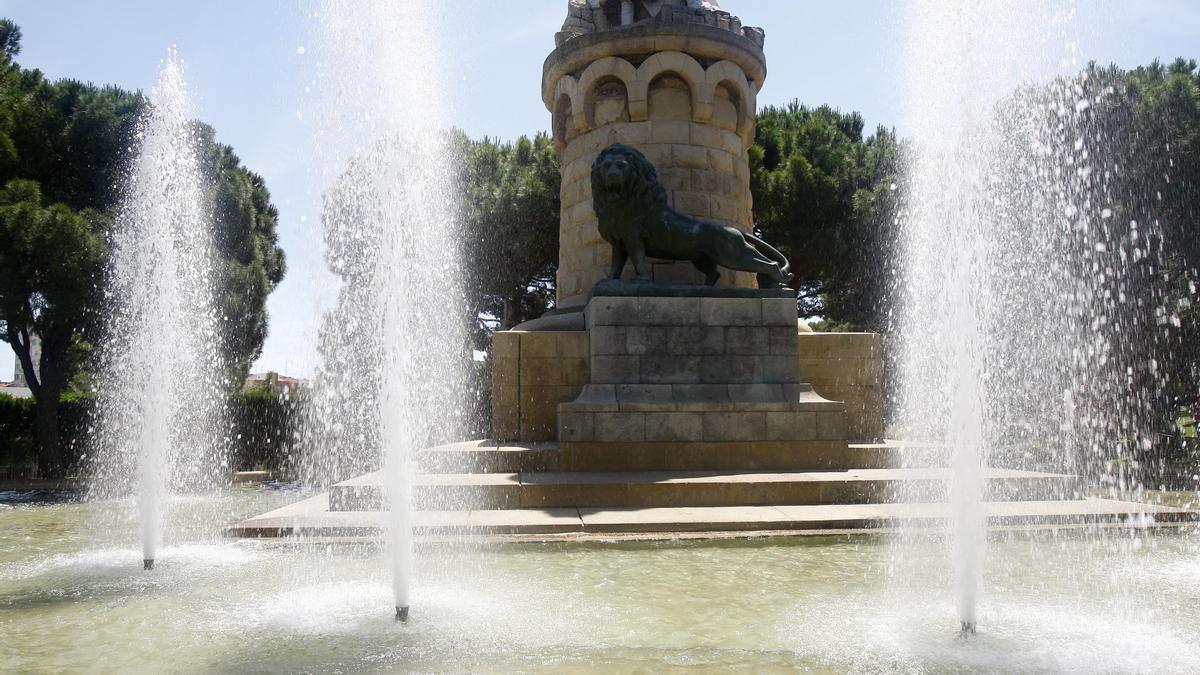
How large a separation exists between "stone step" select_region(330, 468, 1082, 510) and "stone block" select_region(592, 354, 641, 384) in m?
1.56

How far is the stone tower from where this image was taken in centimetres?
1179

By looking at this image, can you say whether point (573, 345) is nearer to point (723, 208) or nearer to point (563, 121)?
point (723, 208)

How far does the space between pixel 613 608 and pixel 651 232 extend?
6281 mm

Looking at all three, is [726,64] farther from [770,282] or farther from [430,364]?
[430,364]

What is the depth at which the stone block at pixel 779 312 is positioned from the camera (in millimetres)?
10156

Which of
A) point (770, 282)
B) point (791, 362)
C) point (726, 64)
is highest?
point (726, 64)

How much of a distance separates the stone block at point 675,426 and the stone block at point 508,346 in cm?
213

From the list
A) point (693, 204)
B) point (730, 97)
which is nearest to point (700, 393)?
point (693, 204)

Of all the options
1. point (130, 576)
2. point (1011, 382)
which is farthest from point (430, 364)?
point (130, 576)

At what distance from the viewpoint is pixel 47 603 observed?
502 centimetres

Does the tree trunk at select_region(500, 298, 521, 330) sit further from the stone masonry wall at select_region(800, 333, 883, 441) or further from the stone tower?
the stone masonry wall at select_region(800, 333, 883, 441)

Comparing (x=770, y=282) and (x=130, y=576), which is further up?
(x=770, y=282)

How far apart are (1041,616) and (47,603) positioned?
556 cm

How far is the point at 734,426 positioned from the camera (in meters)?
9.48
